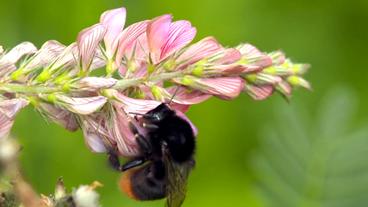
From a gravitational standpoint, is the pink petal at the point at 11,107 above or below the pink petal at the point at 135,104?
below

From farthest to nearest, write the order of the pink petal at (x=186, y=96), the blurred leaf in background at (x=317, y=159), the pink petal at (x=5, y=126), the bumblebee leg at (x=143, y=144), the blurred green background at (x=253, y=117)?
the blurred green background at (x=253, y=117) < the blurred leaf in background at (x=317, y=159) < the bumblebee leg at (x=143, y=144) < the pink petal at (x=186, y=96) < the pink petal at (x=5, y=126)

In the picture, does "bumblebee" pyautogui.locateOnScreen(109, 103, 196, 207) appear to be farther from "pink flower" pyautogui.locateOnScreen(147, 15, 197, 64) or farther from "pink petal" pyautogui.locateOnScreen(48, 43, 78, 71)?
"pink petal" pyautogui.locateOnScreen(48, 43, 78, 71)

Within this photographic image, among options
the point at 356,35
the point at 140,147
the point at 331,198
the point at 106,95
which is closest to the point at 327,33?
the point at 356,35

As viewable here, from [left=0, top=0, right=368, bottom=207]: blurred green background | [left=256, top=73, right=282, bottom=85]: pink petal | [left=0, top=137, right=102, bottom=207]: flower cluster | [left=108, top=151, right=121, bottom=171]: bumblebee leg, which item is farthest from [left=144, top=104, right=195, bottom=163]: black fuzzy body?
[left=0, top=0, right=368, bottom=207]: blurred green background

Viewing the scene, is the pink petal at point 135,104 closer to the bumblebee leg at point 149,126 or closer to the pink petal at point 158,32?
the pink petal at point 158,32

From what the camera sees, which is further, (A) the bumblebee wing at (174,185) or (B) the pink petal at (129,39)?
(A) the bumblebee wing at (174,185)

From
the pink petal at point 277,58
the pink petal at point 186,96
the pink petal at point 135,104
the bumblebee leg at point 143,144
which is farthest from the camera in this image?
the bumblebee leg at point 143,144

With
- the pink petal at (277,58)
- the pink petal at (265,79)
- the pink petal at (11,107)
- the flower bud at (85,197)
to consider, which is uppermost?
the pink petal at (277,58)

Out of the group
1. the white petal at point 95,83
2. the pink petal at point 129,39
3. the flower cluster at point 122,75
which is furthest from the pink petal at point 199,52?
the white petal at point 95,83
